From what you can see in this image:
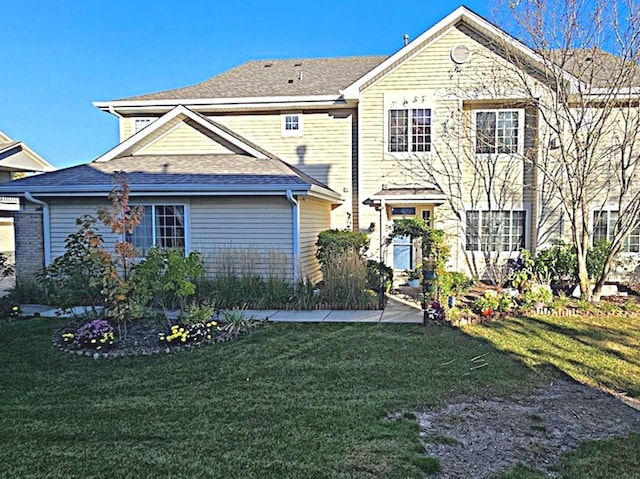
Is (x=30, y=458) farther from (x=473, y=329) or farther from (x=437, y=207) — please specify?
(x=437, y=207)

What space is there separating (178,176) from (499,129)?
877 centimetres

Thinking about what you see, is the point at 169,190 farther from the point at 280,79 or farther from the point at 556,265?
the point at 556,265

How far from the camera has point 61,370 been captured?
6.16 metres

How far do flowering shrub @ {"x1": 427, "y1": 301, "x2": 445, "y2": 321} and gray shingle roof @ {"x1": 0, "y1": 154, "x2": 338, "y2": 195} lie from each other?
3.87m

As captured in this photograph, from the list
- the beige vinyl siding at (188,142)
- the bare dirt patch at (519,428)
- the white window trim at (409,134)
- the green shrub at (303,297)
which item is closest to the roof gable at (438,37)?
the white window trim at (409,134)

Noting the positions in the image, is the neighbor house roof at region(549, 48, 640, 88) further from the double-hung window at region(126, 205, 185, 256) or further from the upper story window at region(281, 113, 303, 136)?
the double-hung window at region(126, 205, 185, 256)

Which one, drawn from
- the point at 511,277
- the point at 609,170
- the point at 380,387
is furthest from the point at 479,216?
the point at 380,387

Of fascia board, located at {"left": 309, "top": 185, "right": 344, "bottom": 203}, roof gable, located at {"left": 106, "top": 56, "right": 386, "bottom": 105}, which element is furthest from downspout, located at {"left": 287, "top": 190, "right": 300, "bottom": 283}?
roof gable, located at {"left": 106, "top": 56, "right": 386, "bottom": 105}

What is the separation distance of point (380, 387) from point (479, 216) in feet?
30.9

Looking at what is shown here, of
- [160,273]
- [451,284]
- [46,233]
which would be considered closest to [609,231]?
[451,284]

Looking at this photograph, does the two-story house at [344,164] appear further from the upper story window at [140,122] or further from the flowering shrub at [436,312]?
the flowering shrub at [436,312]

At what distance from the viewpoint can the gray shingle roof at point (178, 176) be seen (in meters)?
11.1

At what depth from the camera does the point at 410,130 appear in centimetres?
1365

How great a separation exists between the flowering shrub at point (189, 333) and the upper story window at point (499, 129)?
932cm
